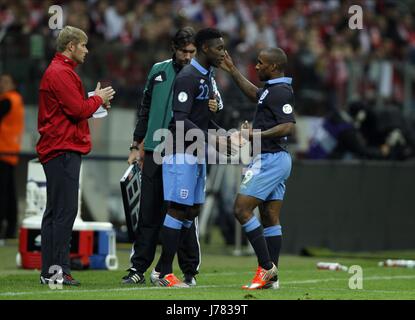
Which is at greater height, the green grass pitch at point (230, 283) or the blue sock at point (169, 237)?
the blue sock at point (169, 237)

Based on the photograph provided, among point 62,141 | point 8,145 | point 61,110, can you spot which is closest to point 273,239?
point 62,141

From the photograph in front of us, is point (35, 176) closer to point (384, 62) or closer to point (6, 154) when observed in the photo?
Answer: point (6, 154)

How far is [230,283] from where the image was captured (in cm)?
1147

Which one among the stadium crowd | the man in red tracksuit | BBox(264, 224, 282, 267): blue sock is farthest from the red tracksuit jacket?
the stadium crowd

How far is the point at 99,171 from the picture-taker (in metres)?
17.4

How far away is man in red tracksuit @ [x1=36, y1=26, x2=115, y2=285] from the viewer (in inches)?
412

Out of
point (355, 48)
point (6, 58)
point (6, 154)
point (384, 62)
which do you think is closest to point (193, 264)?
point (6, 154)

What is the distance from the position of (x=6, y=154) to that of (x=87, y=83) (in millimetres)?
1905

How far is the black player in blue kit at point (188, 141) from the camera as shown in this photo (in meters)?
10.1

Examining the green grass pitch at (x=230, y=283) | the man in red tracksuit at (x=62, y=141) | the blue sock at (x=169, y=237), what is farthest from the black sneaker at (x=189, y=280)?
the man in red tracksuit at (x=62, y=141)

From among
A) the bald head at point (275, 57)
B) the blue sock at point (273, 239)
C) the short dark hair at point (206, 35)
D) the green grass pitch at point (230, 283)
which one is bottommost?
the green grass pitch at point (230, 283)

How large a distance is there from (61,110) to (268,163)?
1.95 metres

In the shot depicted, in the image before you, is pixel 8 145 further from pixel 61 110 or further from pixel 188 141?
pixel 188 141

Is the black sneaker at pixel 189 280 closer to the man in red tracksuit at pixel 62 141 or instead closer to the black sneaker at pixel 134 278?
the black sneaker at pixel 134 278
